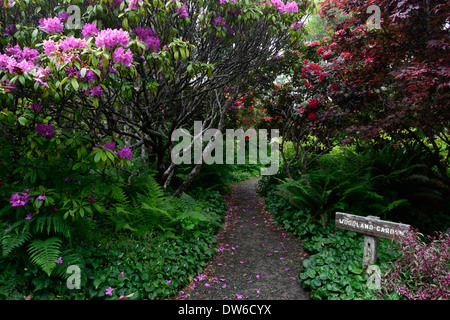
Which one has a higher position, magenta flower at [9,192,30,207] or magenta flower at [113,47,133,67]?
magenta flower at [113,47,133,67]

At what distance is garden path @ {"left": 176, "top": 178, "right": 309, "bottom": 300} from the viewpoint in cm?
303

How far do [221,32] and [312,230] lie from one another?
3231 millimetres

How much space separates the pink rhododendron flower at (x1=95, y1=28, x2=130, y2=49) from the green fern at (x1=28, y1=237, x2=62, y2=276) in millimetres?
1910

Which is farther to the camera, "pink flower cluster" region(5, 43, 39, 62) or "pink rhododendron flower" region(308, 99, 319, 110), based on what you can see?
"pink rhododendron flower" region(308, 99, 319, 110)

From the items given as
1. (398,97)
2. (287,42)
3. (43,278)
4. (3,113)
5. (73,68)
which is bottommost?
(43,278)

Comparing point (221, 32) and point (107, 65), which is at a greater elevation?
point (221, 32)

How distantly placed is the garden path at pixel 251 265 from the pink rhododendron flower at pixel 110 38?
8.62 feet

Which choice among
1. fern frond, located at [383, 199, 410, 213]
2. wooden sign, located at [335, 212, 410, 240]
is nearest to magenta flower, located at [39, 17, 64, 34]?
wooden sign, located at [335, 212, 410, 240]

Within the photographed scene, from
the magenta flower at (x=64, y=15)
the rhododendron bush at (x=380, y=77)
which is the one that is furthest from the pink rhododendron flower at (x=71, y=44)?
the rhododendron bush at (x=380, y=77)

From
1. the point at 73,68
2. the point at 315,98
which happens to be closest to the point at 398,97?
Answer: the point at 315,98

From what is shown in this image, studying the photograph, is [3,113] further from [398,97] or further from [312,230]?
[398,97]

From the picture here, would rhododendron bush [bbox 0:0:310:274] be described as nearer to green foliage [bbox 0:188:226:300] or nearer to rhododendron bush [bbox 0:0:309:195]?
rhododendron bush [bbox 0:0:309:195]

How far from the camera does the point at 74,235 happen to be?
119 inches

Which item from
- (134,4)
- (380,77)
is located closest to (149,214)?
(134,4)
